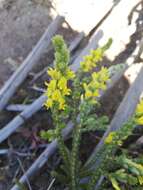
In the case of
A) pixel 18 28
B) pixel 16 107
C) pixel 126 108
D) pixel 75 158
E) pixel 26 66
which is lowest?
pixel 126 108

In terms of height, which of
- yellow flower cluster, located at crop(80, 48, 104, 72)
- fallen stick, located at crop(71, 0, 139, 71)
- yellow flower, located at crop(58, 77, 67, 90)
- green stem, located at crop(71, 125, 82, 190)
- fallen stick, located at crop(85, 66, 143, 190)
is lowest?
fallen stick, located at crop(85, 66, 143, 190)

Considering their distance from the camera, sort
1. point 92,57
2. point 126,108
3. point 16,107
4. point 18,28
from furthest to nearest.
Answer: point 18,28 → point 16,107 → point 126,108 → point 92,57

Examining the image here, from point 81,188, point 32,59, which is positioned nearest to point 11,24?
point 32,59

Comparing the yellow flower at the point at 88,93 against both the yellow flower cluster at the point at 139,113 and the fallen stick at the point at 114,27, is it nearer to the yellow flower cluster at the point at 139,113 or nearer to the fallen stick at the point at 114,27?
the yellow flower cluster at the point at 139,113

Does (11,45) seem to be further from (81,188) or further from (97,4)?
(81,188)

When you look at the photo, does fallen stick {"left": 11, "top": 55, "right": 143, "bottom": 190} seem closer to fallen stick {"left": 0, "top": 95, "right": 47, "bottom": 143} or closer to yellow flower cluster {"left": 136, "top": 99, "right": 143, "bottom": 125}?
fallen stick {"left": 0, "top": 95, "right": 47, "bottom": 143}

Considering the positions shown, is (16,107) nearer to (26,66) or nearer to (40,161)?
(26,66)

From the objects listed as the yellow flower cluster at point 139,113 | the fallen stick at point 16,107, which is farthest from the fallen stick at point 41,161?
the yellow flower cluster at point 139,113

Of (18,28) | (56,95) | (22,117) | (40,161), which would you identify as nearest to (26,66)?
(22,117)

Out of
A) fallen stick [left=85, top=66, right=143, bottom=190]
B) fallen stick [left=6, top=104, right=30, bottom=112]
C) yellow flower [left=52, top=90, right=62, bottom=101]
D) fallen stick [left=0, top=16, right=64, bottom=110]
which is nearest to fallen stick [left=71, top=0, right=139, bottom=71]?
fallen stick [left=0, top=16, right=64, bottom=110]
